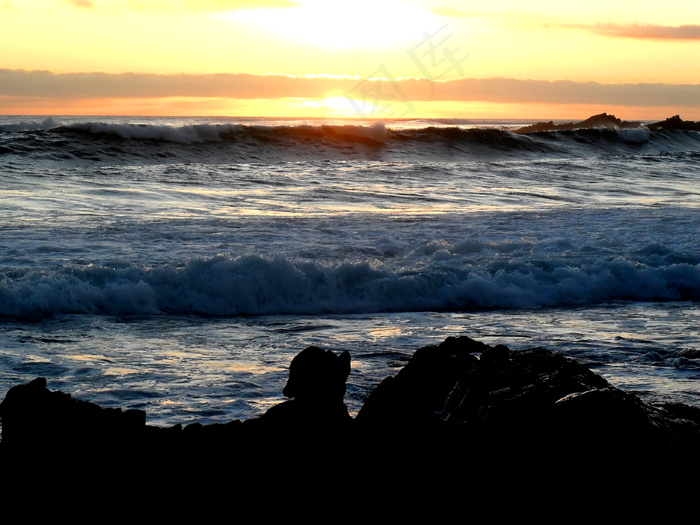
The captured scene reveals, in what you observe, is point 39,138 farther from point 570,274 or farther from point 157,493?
point 157,493

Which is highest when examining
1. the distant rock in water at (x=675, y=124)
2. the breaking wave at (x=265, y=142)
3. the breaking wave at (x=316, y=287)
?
the distant rock in water at (x=675, y=124)

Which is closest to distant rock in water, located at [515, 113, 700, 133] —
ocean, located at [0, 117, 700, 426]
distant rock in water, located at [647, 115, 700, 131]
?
distant rock in water, located at [647, 115, 700, 131]

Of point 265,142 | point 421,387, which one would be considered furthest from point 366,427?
point 265,142

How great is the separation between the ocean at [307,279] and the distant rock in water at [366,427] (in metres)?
1.11

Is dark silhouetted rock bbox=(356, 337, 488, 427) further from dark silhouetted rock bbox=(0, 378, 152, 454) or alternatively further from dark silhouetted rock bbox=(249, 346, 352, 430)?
dark silhouetted rock bbox=(0, 378, 152, 454)

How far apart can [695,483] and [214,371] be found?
3.69 metres

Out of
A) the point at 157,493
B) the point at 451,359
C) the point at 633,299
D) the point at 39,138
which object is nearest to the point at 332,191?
the point at 633,299

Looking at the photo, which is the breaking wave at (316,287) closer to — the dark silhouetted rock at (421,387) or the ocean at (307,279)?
the ocean at (307,279)

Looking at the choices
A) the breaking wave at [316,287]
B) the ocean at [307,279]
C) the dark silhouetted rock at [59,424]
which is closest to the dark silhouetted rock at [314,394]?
the dark silhouetted rock at [59,424]

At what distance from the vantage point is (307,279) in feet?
30.8

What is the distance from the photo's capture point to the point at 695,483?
3.27 metres

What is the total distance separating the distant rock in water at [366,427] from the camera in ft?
11.2

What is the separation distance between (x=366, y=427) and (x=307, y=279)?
5508 mm

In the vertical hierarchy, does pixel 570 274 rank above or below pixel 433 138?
below
